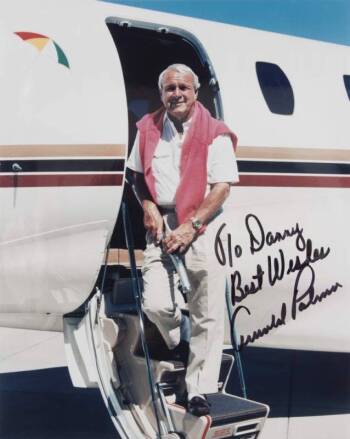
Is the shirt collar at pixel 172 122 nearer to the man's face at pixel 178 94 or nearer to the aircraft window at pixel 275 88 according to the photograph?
the man's face at pixel 178 94

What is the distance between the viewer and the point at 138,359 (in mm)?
4645

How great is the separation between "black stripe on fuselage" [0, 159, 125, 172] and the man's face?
0.50 metres

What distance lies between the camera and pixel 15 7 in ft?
14.7

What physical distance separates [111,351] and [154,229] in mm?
1020

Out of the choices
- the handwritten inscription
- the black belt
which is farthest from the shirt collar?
the handwritten inscription

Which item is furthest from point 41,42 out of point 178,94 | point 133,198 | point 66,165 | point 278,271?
point 278,271

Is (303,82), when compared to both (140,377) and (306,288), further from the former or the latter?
(140,377)

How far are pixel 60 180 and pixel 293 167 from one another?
1.64 m

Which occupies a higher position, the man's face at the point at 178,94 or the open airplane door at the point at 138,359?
the man's face at the point at 178,94

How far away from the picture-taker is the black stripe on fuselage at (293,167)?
16.0ft

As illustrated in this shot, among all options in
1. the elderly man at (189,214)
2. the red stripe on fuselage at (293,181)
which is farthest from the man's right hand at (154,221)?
the red stripe on fuselage at (293,181)

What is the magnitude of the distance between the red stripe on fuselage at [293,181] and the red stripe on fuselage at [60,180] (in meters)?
0.90

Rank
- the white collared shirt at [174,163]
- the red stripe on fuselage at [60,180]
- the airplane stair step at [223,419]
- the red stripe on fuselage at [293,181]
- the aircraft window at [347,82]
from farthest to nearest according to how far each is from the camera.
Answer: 1. the aircraft window at [347,82]
2. the red stripe on fuselage at [293,181]
3. the red stripe on fuselage at [60,180]
4. the white collared shirt at [174,163]
5. the airplane stair step at [223,419]

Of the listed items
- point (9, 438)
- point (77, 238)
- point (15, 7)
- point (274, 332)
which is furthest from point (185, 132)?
point (9, 438)
